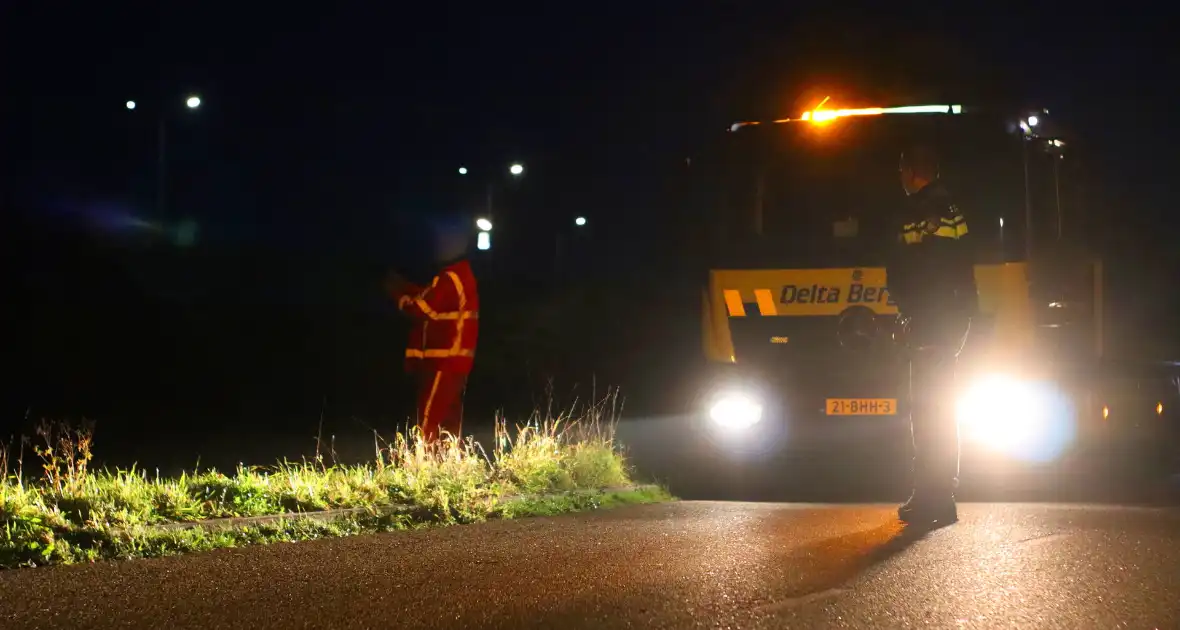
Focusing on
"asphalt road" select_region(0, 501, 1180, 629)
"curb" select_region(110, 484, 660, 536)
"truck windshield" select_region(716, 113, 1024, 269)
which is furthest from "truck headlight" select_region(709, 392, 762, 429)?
"asphalt road" select_region(0, 501, 1180, 629)

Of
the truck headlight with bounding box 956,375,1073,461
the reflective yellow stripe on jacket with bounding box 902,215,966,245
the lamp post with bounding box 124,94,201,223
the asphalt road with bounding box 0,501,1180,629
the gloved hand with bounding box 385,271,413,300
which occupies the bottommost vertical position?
the asphalt road with bounding box 0,501,1180,629

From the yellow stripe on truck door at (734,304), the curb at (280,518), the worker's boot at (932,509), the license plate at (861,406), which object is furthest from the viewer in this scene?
the yellow stripe on truck door at (734,304)

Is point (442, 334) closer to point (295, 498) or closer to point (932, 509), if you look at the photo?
point (295, 498)

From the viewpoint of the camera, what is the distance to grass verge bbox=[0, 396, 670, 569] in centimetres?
683

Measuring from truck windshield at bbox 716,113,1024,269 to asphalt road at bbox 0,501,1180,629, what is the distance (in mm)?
3670

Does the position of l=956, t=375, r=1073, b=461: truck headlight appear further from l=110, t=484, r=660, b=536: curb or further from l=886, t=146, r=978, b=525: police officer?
l=110, t=484, r=660, b=536: curb

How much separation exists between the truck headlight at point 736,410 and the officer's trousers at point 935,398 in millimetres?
3779

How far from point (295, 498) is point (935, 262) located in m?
3.97

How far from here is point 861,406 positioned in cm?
1101

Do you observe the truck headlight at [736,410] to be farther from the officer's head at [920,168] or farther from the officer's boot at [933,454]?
the officer's head at [920,168]

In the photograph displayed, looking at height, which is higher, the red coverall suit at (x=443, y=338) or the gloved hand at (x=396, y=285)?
the gloved hand at (x=396, y=285)

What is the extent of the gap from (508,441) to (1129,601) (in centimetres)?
626

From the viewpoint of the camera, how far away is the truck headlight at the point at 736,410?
11211mm

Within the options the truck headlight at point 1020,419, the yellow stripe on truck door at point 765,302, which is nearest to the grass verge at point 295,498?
the yellow stripe on truck door at point 765,302
